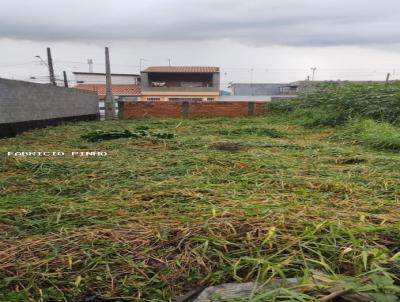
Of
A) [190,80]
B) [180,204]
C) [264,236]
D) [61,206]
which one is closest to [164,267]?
[264,236]

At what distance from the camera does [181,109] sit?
1357cm

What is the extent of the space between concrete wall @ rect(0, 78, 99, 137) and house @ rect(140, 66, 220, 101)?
20.4 m

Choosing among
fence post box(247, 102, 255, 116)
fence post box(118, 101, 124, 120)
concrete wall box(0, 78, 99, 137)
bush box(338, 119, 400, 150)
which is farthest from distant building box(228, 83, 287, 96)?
bush box(338, 119, 400, 150)

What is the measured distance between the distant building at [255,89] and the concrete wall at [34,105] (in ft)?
101

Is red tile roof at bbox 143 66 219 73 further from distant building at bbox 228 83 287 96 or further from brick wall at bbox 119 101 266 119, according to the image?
brick wall at bbox 119 101 266 119

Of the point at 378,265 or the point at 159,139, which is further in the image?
the point at 159,139

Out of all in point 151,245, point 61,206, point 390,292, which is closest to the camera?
point 390,292

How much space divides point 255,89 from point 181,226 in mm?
41694

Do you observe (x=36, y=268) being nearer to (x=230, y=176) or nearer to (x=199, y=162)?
(x=230, y=176)

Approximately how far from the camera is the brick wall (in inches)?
531

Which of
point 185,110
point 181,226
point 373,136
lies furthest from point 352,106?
point 181,226

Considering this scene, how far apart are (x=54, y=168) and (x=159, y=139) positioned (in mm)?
2491

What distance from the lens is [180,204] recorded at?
242 centimetres

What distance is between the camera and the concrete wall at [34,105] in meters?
7.36
